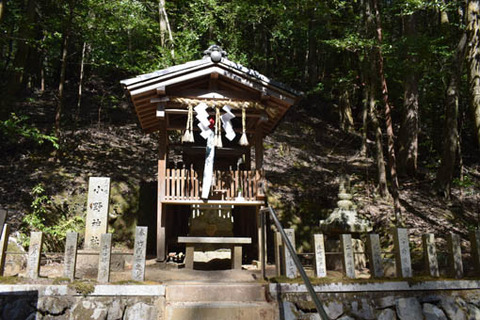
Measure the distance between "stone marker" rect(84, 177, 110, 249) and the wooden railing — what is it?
3.90 ft

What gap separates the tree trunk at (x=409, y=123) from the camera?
39.7 feet

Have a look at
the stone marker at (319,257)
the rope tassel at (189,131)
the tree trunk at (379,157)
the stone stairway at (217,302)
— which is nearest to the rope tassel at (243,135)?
the rope tassel at (189,131)

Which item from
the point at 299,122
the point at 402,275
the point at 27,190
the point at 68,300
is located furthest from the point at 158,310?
the point at 299,122

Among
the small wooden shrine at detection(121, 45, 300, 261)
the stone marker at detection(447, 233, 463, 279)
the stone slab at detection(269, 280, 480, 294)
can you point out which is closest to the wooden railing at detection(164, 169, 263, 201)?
the small wooden shrine at detection(121, 45, 300, 261)

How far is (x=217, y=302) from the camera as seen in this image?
5004mm

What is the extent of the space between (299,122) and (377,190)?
8.39 m

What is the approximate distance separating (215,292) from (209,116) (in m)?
4.10

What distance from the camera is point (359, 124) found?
1938cm

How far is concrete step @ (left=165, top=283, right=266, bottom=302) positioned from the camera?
16.4 feet

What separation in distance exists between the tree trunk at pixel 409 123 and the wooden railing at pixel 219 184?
7089mm

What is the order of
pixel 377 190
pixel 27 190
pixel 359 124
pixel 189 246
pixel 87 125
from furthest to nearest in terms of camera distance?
pixel 359 124 → pixel 87 125 → pixel 377 190 → pixel 27 190 → pixel 189 246

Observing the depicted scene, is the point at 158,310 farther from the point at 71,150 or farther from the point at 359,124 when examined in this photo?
the point at 359,124

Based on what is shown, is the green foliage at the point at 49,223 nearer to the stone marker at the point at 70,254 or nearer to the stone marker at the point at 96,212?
the stone marker at the point at 96,212

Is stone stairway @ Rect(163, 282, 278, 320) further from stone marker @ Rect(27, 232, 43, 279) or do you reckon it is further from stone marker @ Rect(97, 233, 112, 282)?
stone marker @ Rect(27, 232, 43, 279)
